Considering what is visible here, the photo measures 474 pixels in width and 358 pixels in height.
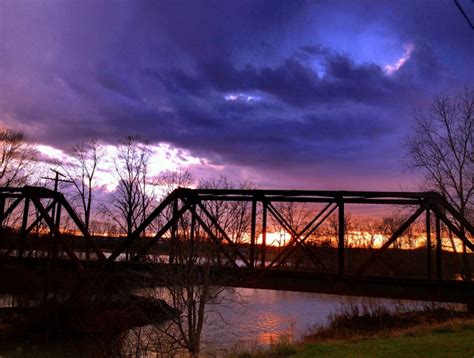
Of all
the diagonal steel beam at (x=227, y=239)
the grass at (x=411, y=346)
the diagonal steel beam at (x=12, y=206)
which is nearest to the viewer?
the grass at (x=411, y=346)

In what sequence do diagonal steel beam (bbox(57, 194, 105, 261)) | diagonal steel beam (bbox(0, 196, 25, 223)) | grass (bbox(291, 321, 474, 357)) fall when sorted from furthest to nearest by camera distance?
diagonal steel beam (bbox(0, 196, 25, 223)) → diagonal steel beam (bbox(57, 194, 105, 261)) → grass (bbox(291, 321, 474, 357))

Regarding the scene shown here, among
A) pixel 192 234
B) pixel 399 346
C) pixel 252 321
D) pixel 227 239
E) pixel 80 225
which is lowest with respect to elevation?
pixel 252 321

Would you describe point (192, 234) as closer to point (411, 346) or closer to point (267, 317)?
point (411, 346)

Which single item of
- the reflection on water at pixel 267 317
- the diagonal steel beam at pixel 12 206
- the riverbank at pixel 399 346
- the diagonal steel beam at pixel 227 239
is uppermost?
the diagonal steel beam at pixel 12 206

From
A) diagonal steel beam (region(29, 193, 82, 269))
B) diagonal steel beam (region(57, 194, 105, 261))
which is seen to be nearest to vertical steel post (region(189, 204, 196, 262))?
diagonal steel beam (region(57, 194, 105, 261))

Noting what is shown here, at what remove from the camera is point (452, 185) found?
32.9 metres

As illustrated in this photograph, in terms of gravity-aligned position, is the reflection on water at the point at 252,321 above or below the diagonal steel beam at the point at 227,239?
below

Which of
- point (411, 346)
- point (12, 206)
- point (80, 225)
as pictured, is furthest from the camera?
point (12, 206)

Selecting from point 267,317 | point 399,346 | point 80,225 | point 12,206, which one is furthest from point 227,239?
point 267,317

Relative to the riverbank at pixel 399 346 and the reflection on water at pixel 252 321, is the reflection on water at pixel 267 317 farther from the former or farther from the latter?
the riverbank at pixel 399 346

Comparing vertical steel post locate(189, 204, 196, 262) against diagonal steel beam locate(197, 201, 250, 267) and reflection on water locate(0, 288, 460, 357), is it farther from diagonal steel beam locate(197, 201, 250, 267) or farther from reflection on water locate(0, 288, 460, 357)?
reflection on water locate(0, 288, 460, 357)

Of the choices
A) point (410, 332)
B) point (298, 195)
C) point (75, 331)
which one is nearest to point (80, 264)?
point (75, 331)

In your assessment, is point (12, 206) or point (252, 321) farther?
point (252, 321)

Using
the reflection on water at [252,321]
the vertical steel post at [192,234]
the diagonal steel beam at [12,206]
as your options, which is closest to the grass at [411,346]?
the reflection on water at [252,321]
